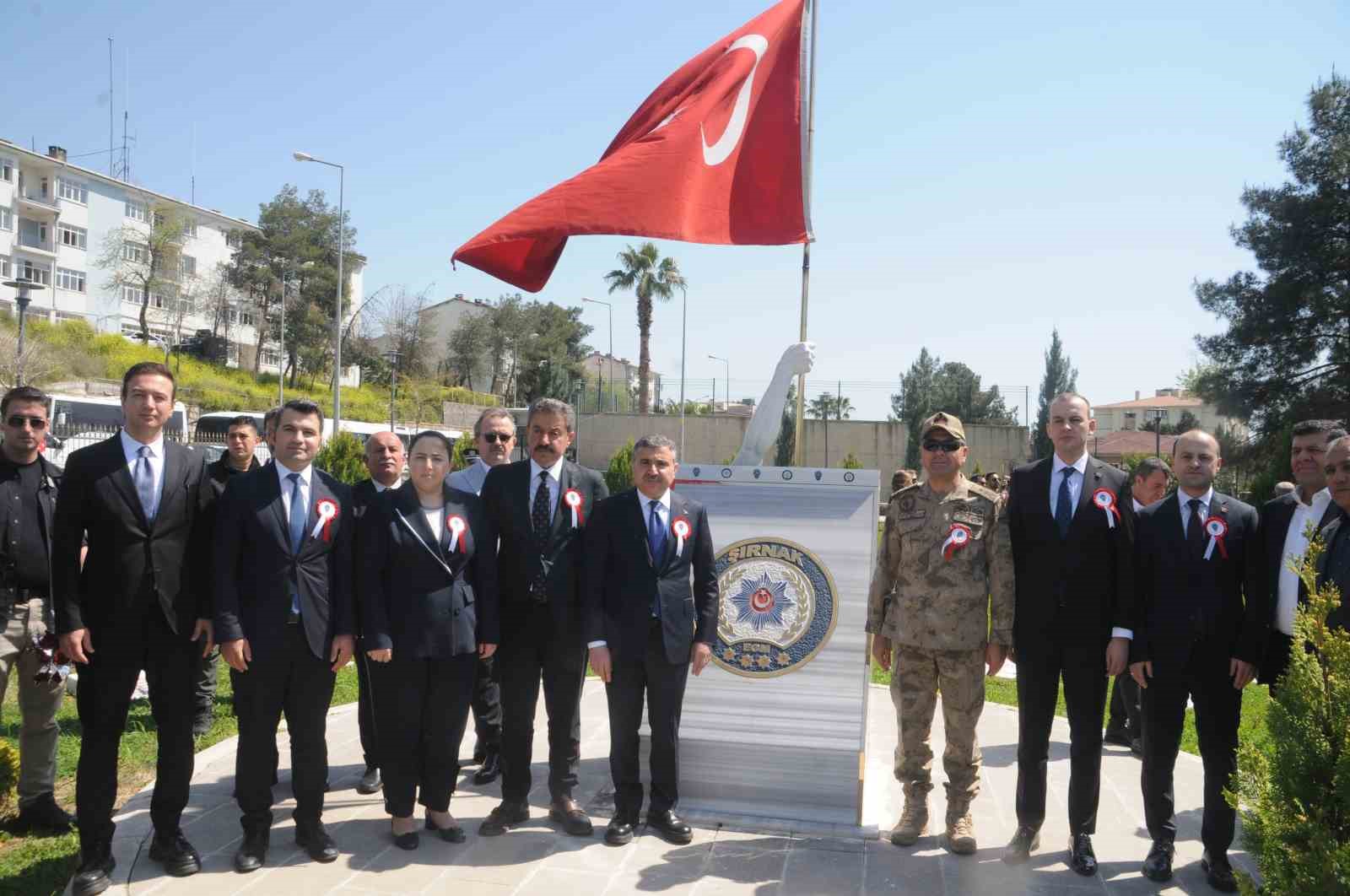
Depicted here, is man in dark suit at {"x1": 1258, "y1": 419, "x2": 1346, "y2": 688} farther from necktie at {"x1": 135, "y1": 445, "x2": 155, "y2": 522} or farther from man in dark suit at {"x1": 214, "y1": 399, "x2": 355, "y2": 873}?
necktie at {"x1": 135, "y1": 445, "x2": 155, "y2": 522}

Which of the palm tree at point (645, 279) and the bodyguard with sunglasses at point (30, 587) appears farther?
the palm tree at point (645, 279)

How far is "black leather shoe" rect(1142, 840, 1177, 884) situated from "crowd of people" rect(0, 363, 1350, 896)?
0.04ft

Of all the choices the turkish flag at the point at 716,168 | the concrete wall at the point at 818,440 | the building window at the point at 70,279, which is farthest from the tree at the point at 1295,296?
the building window at the point at 70,279

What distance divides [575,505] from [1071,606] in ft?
7.36

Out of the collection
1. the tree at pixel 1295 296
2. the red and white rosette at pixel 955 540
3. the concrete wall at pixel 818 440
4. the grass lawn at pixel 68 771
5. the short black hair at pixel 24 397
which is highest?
the tree at pixel 1295 296

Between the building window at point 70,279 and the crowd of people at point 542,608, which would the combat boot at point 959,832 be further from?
the building window at point 70,279

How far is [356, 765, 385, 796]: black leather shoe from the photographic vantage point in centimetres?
501

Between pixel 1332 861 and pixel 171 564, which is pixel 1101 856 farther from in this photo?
pixel 171 564

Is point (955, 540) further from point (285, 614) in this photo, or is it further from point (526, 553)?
point (285, 614)

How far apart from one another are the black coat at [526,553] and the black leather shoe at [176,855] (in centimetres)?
155

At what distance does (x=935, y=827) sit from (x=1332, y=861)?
2.60 meters

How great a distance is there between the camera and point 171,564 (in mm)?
3914

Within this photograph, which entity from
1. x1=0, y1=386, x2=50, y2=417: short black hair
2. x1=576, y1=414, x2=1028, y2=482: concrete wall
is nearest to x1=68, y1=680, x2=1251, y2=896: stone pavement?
x1=0, y1=386, x2=50, y2=417: short black hair

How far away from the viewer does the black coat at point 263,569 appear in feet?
13.0
